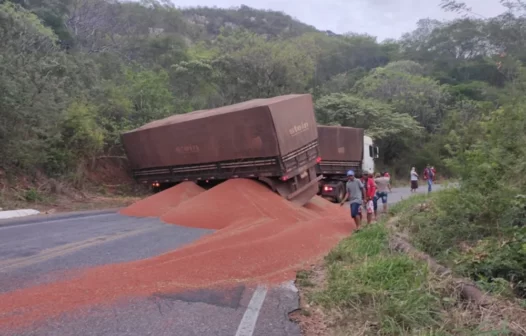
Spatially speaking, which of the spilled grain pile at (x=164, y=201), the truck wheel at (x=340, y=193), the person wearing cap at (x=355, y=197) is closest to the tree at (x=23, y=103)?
the spilled grain pile at (x=164, y=201)

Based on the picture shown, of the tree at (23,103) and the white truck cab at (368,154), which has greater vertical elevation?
the tree at (23,103)

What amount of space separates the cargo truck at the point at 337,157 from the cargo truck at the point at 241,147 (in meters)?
4.92

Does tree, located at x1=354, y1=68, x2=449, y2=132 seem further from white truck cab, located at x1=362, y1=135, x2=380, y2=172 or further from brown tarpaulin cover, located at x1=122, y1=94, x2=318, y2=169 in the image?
brown tarpaulin cover, located at x1=122, y1=94, x2=318, y2=169

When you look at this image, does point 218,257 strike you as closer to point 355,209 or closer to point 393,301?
point 393,301

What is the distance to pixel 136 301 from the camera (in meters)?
5.11

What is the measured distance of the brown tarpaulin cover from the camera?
12.7 meters

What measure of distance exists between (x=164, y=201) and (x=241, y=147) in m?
2.67

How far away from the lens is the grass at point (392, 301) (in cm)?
435

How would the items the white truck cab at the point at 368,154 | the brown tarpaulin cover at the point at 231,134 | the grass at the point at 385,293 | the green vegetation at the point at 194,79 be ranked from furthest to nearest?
1. the white truck cab at the point at 368,154
2. the green vegetation at the point at 194,79
3. the brown tarpaulin cover at the point at 231,134
4. the grass at the point at 385,293

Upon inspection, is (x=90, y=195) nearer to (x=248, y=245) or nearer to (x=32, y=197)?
(x=32, y=197)

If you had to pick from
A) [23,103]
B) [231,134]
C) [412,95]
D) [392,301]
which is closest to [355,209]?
[231,134]

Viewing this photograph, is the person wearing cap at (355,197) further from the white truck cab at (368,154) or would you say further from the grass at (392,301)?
the white truck cab at (368,154)

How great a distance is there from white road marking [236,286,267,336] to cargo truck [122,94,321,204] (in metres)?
7.10

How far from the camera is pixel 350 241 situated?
28.1 ft
